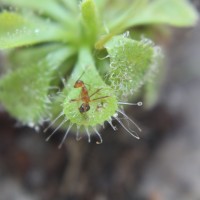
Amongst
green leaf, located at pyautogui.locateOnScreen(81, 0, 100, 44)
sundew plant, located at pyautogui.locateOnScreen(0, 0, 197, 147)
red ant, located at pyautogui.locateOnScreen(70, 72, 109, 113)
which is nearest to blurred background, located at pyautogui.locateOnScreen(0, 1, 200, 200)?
sundew plant, located at pyautogui.locateOnScreen(0, 0, 197, 147)

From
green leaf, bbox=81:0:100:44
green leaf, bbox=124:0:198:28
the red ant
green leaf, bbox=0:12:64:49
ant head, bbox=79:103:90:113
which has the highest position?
green leaf, bbox=124:0:198:28

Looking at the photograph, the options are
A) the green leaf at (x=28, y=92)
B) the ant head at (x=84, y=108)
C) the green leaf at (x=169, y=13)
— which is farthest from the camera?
the green leaf at (x=169, y=13)

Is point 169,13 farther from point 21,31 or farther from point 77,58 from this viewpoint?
point 21,31

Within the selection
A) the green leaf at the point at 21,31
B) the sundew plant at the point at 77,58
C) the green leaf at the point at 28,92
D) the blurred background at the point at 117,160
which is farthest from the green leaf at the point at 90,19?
the blurred background at the point at 117,160

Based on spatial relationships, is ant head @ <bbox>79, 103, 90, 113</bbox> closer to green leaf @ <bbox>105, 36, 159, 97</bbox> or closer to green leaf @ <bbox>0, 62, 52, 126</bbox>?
green leaf @ <bbox>105, 36, 159, 97</bbox>

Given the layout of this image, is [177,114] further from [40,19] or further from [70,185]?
[40,19]

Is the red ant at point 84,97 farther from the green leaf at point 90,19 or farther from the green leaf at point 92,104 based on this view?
the green leaf at point 90,19

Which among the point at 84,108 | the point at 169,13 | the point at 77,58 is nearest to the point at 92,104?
the point at 84,108
